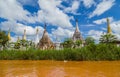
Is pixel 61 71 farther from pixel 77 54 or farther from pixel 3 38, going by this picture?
pixel 3 38

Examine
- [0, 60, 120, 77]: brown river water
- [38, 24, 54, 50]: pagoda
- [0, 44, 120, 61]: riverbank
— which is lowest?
[0, 60, 120, 77]: brown river water

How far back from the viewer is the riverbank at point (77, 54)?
96.0 ft

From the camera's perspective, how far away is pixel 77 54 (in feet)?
95.9

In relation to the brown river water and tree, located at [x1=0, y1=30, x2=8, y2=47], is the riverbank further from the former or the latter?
tree, located at [x1=0, y1=30, x2=8, y2=47]

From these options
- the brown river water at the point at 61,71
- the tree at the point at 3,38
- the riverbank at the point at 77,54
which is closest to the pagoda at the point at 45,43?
the tree at the point at 3,38

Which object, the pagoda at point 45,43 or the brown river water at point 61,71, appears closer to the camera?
the brown river water at point 61,71

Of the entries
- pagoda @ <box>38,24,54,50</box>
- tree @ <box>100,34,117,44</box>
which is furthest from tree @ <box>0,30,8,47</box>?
tree @ <box>100,34,117,44</box>

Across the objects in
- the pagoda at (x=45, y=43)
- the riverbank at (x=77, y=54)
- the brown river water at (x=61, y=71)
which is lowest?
the brown river water at (x=61, y=71)

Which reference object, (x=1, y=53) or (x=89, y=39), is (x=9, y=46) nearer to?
(x=1, y=53)

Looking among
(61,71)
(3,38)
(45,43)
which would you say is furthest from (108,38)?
(61,71)

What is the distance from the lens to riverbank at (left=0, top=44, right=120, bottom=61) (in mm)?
29266

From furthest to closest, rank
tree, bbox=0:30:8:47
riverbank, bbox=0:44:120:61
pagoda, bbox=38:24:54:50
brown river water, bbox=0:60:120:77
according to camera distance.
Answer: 1. pagoda, bbox=38:24:54:50
2. tree, bbox=0:30:8:47
3. riverbank, bbox=0:44:120:61
4. brown river water, bbox=0:60:120:77

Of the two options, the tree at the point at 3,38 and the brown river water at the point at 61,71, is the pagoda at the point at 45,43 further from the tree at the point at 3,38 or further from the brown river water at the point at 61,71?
the brown river water at the point at 61,71

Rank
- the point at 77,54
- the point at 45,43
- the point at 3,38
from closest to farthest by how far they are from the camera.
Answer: the point at 77,54 → the point at 3,38 → the point at 45,43
